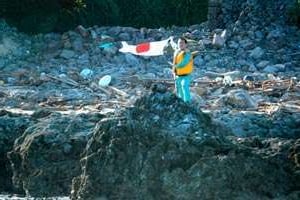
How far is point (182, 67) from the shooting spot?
13.6m

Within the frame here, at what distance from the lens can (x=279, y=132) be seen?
13195 millimetres

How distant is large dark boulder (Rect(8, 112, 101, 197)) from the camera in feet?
33.7

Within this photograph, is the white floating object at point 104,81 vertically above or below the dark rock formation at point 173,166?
below

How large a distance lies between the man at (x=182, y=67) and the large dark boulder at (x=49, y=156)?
2.61 meters

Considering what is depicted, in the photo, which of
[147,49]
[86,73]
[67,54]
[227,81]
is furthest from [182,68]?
[67,54]

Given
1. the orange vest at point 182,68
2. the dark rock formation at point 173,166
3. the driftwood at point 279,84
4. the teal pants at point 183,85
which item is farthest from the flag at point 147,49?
the dark rock formation at point 173,166

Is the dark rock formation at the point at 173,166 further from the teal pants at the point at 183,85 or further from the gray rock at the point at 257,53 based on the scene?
the gray rock at the point at 257,53

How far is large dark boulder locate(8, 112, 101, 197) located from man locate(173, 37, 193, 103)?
2.61m

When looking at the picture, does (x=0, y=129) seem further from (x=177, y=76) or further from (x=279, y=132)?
(x=279, y=132)

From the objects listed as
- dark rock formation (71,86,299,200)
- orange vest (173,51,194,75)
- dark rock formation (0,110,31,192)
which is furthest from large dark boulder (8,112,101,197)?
orange vest (173,51,194,75)

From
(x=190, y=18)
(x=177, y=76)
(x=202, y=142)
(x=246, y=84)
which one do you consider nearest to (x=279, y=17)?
(x=190, y=18)

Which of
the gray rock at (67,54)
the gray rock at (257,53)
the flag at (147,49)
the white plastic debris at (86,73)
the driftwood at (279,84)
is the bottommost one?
the white plastic debris at (86,73)

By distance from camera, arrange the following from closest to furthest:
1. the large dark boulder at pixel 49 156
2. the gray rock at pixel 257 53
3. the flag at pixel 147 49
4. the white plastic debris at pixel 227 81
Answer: the large dark boulder at pixel 49 156 → the white plastic debris at pixel 227 81 → the flag at pixel 147 49 → the gray rock at pixel 257 53

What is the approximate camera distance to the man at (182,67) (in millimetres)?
13492
